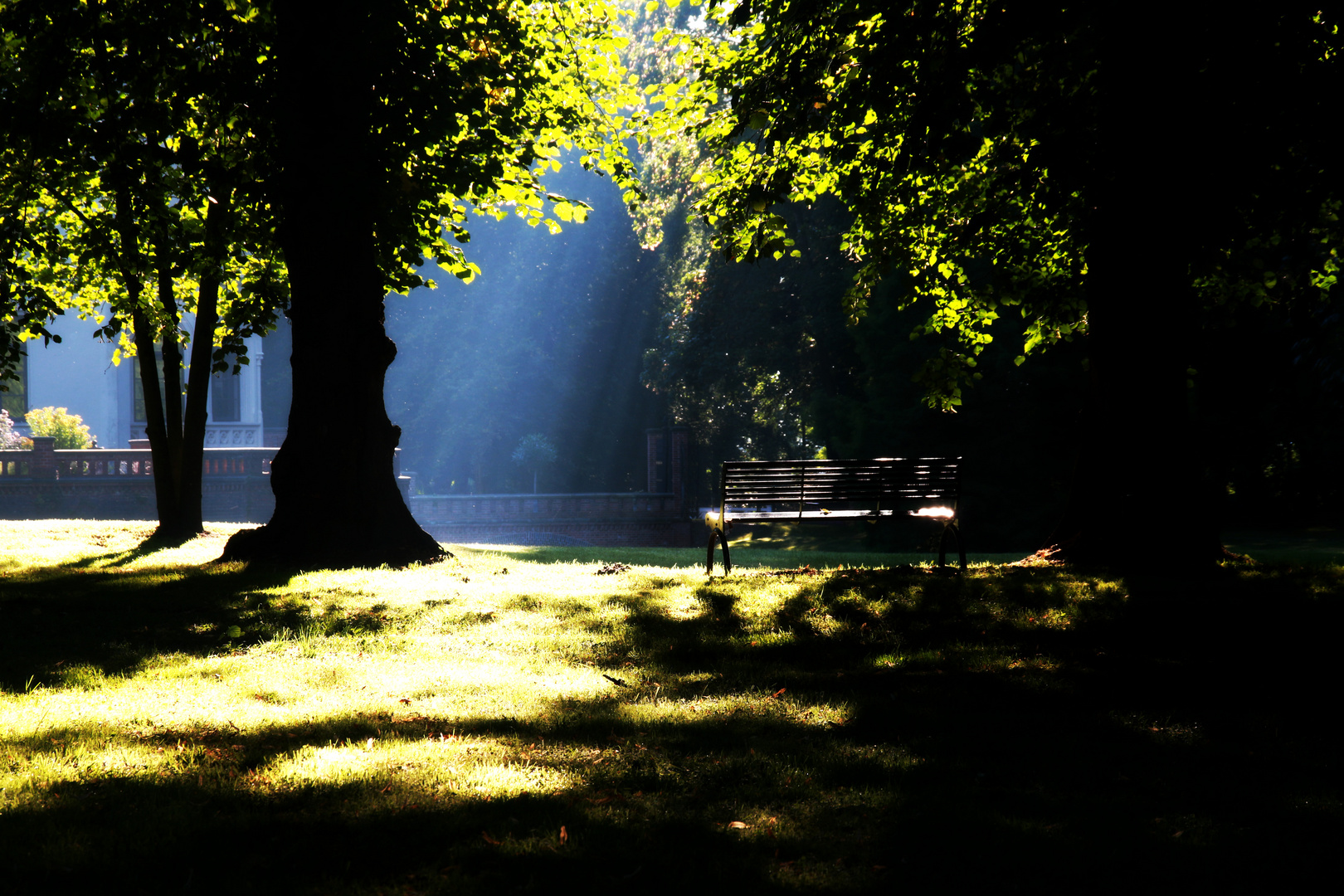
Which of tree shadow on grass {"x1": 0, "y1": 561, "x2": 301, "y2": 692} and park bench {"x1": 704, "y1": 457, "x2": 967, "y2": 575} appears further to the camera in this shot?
park bench {"x1": 704, "y1": 457, "x2": 967, "y2": 575}

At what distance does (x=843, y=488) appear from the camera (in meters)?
10.3

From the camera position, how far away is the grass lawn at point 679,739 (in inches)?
111

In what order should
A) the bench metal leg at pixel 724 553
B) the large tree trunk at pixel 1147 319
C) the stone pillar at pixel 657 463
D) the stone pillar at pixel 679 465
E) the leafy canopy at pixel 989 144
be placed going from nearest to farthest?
the leafy canopy at pixel 989 144 → the large tree trunk at pixel 1147 319 → the bench metal leg at pixel 724 553 → the stone pillar at pixel 679 465 → the stone pillar at pixel 657 463

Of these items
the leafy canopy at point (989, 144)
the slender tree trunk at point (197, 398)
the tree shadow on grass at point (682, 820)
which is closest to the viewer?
the tree shadow on grass at point (682, 820)

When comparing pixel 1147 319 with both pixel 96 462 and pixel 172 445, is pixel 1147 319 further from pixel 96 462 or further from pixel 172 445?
pixel 96 462

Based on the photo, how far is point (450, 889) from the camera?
102 inches

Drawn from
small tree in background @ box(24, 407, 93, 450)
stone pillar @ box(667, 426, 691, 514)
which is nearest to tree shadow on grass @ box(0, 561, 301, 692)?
small tree in background @ box(24, 407, 93, 450)

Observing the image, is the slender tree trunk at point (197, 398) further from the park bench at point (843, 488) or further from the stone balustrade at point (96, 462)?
the stone balustrade at point (96, 462)

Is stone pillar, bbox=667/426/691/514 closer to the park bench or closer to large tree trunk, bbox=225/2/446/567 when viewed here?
the park bench

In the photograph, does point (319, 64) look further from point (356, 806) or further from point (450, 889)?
point (450, 889)

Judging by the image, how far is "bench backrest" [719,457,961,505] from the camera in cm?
1000

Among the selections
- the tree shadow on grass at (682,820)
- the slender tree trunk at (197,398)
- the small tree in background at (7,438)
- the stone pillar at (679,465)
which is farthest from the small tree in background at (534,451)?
the tree shadow on grass at (682,820)

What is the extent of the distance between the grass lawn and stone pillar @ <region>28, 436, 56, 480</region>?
19.1m

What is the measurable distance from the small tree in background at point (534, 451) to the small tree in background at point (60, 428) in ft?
59.4
